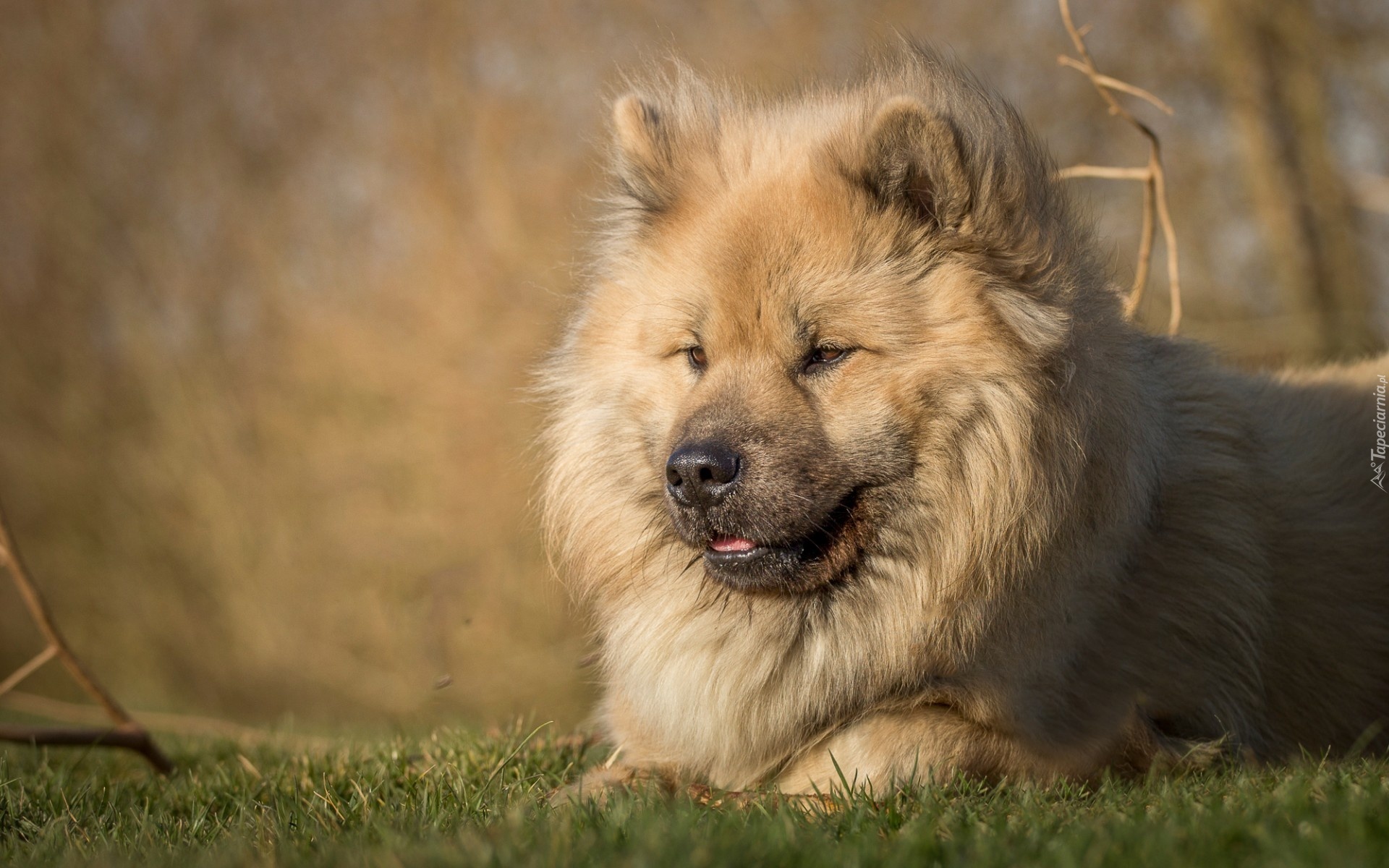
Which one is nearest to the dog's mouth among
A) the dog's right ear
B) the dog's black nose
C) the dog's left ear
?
the dog's black nose

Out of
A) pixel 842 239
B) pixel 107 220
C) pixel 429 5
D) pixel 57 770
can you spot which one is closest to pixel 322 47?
pixel 429 5

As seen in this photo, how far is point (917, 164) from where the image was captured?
315 centimetres

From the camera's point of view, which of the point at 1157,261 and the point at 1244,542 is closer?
the point at 1244,542

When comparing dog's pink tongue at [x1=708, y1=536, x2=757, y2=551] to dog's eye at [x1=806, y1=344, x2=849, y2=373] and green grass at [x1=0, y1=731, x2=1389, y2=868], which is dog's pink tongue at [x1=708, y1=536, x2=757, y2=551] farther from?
green grass at [x1=0, y1=731, x2=1389, y2=868]

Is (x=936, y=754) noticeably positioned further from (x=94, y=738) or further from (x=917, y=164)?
(x=94, y=738)

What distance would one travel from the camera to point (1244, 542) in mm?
3527

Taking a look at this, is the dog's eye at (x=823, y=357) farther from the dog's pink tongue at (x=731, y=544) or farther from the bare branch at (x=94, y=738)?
the bare branch at (x=94, y=738)

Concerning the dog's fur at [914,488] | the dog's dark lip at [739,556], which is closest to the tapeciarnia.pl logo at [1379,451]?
the dog's fur at [914,488]

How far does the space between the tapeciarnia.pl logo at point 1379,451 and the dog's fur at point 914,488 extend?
565mm

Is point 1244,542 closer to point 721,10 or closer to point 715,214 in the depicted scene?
point 715,214

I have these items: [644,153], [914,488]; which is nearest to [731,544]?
[914,488]

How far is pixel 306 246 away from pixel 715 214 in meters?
10.8

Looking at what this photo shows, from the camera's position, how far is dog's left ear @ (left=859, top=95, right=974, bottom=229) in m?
3.02

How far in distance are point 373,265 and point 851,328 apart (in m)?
10.0
